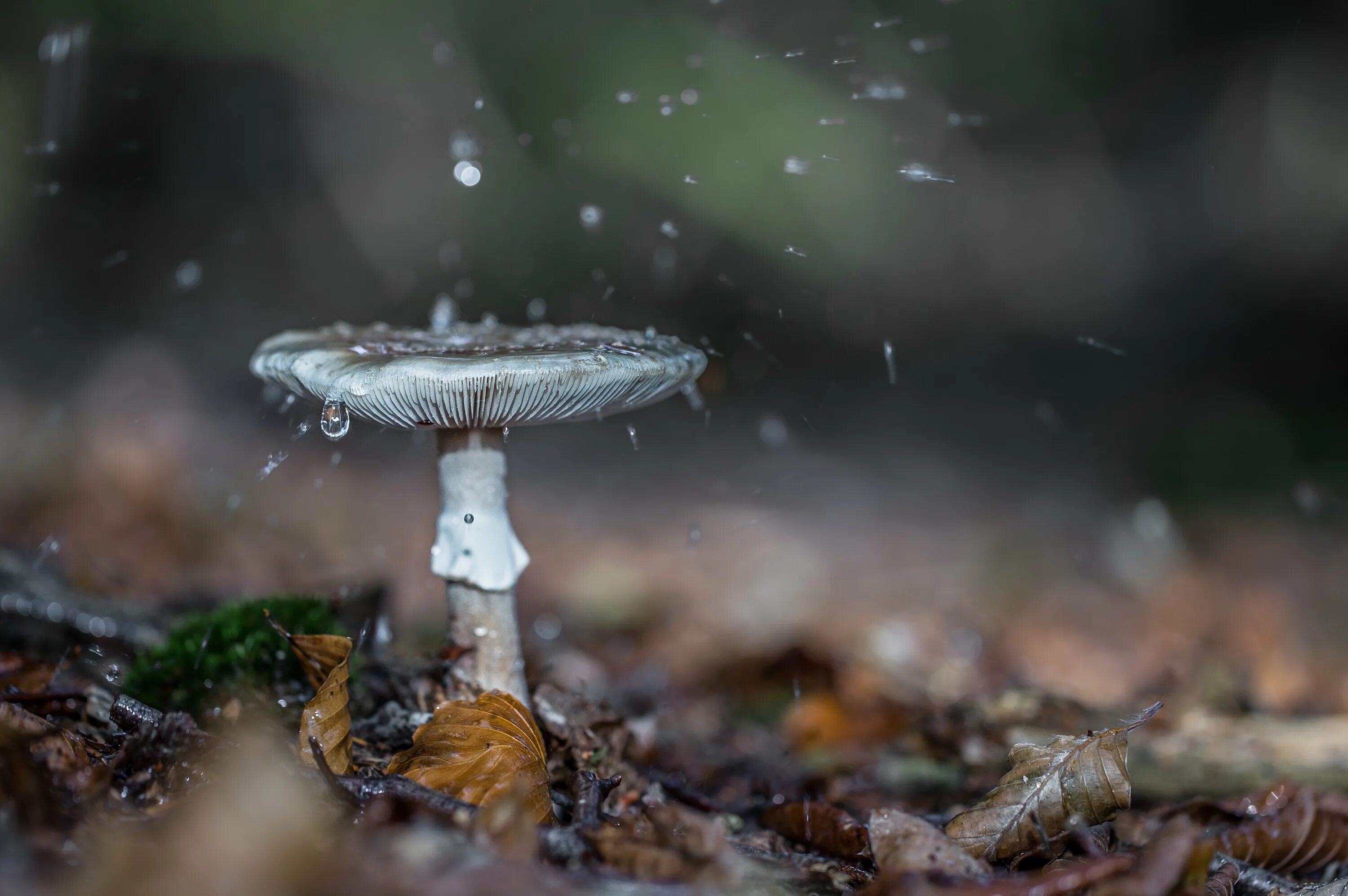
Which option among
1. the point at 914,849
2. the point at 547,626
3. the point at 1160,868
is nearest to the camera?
the point at 1160,868

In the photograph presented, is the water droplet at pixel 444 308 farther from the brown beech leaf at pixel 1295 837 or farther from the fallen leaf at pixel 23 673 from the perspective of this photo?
the brown beech leaf at pixel 1295 837

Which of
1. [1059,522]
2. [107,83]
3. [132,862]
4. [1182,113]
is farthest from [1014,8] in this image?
[132,862]

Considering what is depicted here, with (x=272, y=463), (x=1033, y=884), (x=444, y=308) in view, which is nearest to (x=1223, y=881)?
(x=1033, y=884)

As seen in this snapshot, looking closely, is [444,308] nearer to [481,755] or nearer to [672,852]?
[481,755]

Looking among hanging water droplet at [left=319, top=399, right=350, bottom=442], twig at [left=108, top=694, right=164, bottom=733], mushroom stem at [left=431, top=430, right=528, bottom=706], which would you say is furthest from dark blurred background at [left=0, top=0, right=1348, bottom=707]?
twig at [left=108, top=694, right=164, bottom=733]

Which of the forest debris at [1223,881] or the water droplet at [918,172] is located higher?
the forest debris at [1223,881]

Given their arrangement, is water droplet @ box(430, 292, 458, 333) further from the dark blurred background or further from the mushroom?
the mushroom

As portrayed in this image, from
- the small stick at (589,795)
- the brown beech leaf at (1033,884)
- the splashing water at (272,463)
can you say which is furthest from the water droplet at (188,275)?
the brown beech leaf at (1033,884)

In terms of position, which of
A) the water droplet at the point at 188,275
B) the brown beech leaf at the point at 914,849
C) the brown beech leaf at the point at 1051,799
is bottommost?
the water droplet at the point at 188,275
